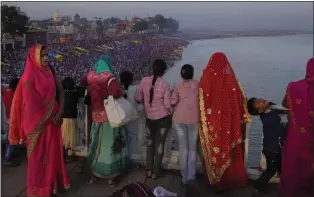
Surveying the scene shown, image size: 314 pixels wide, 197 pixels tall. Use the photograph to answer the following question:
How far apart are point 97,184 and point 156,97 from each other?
0.83 meters

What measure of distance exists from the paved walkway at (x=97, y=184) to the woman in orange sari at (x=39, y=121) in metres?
0.15

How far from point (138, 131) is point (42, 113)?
0.91 m

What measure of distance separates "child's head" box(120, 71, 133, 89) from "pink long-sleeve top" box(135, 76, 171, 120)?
179 mm

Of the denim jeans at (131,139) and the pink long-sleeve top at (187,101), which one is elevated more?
the pink long-sleeve top at (187,101)

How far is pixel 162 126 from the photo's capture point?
8.11 ft

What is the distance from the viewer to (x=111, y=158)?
7.86 ft

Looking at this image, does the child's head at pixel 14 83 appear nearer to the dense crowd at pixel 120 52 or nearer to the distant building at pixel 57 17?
the dense crowd at pixel 120 52

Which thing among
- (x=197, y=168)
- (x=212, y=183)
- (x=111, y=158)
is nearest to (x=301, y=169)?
(x=212, y=183)

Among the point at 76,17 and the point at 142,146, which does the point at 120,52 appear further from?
the point at 142,146

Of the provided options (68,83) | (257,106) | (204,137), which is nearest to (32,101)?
(68,83)

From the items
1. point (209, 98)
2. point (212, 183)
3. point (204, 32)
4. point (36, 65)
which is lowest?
point (212, 183)

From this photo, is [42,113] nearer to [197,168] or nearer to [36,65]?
[36,65]

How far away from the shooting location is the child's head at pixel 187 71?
2.27m

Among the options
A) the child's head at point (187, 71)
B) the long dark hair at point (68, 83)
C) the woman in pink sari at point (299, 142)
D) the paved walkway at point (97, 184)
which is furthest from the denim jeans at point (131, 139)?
the woman in pink sari at point (299, 142)
